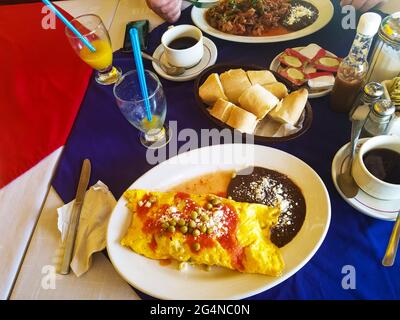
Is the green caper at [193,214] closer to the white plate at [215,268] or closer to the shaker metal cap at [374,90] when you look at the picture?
the white plate at [215,268]

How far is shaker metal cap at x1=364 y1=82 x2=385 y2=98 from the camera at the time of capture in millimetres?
884

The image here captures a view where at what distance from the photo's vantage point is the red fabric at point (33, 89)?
1.06 meters

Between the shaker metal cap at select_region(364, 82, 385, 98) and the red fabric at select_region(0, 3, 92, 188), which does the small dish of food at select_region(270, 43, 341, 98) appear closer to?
the shaker metal cap at select_region(364, 82, 385, 98)

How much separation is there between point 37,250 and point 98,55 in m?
0.67

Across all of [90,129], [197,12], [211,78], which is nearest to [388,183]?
[211,78]

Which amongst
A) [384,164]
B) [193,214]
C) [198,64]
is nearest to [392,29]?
[384,164]

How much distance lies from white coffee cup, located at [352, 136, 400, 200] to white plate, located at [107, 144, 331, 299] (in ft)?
0.31

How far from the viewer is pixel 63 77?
1.26m

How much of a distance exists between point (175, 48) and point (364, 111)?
0.65 m

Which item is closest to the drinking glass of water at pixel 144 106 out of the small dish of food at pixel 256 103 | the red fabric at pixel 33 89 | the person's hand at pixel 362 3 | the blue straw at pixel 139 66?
the blue straw at pixel 139 66

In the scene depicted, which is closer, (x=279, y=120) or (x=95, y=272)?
(x=95, y=272)

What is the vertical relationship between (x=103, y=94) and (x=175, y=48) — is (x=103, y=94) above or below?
below

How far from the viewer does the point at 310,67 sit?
3.66 ft

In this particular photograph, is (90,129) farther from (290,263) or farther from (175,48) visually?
(290,263)
